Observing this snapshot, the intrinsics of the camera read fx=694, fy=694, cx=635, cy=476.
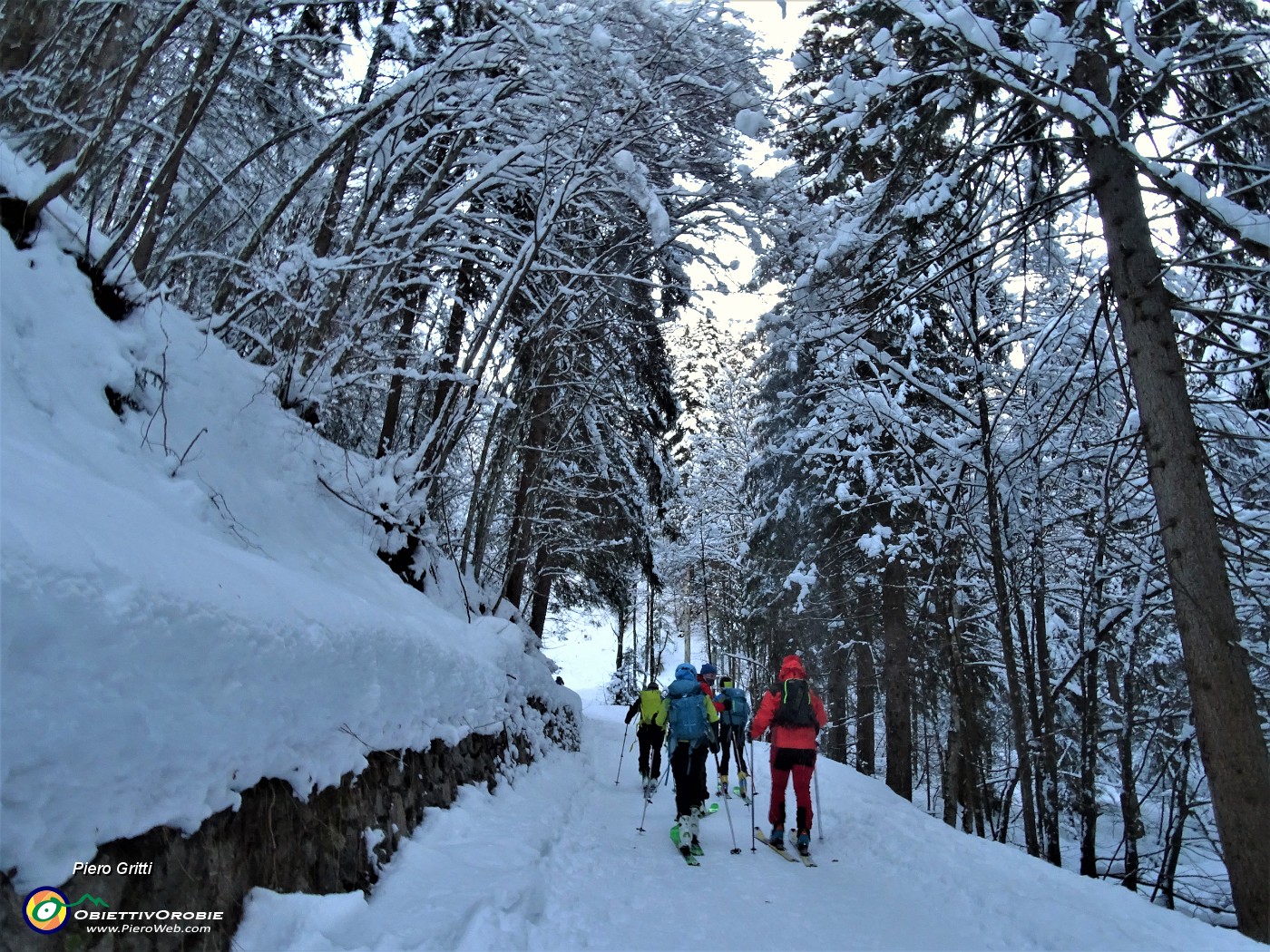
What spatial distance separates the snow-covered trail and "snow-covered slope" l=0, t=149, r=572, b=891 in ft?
2.35

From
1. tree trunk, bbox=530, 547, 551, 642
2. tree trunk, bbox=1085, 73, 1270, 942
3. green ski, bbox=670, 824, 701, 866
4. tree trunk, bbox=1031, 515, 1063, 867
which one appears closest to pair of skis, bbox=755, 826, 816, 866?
green ski, bbox=670, 824, 701, 866

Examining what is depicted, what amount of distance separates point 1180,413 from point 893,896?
173 inches

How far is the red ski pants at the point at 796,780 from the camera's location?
704 centimetres

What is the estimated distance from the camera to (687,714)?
720cm

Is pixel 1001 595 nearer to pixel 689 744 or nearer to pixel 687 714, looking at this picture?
pixel 687 714

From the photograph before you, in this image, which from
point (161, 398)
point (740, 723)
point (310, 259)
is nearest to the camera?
point (161, 398)

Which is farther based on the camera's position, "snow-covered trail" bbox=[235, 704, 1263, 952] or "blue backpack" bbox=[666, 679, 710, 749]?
"blue backpack" bbox=[666, 679, 710, 749]

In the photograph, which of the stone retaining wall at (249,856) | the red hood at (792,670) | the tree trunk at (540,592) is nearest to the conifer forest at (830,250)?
the tree trunk at (540,592)

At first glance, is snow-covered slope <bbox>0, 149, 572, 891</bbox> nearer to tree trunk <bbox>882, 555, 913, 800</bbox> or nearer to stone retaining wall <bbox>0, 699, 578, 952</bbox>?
stone retaining wall <bbox>0, 699, 578, 952</bbox>

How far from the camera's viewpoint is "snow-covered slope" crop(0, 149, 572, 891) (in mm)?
2062

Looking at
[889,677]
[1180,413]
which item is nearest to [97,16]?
[1180,413]

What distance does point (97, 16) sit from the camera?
18.1 feet

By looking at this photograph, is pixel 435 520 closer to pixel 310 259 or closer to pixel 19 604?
pixel 310 259

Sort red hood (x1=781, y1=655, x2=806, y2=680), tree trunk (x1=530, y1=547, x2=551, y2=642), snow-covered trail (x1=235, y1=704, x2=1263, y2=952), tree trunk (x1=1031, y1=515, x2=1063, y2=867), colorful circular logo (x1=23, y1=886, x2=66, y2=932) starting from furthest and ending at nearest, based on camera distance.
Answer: tree trunk (x1=530, y1=547, x2=551, y2=642) < tree trunk (x1=1031, y1=515, x2=1063, y2=867) < red hood (x1=781, y1=655, x2=806, y2=680) < snow-covered trail (x1=235, y1=704, x2=1263, y2=952) < colorful circular logo (x1=23, y1=886, x2=66, y2=932)
